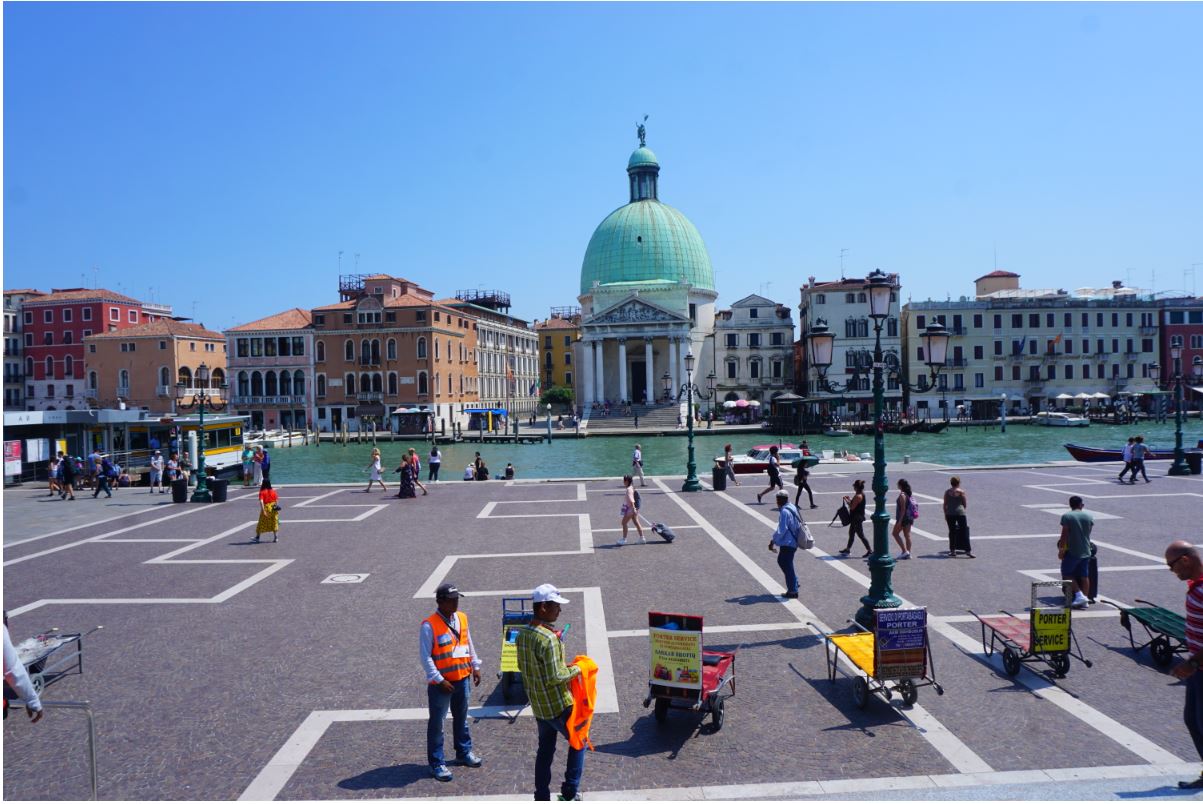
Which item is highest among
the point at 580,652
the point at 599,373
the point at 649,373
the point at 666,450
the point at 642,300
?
the point at 642,300

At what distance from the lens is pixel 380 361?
7581 centimetres

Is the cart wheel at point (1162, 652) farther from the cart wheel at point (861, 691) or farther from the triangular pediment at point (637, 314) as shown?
the triangular pediment at point (637, 314)

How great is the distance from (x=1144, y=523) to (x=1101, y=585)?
671cm

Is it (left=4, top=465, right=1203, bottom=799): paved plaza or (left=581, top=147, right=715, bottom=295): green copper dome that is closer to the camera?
(left=4, top=465, right=1203, bottom=799): paved plaza

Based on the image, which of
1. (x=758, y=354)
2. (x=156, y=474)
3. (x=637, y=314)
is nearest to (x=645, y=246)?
(x=637, y=314)

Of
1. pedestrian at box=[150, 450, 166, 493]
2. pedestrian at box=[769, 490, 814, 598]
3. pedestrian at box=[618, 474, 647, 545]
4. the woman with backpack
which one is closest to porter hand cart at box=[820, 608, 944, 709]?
pedestrian at box=[769, 490, 814, 598]

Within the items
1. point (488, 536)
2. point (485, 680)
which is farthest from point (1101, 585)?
point (488, 536)

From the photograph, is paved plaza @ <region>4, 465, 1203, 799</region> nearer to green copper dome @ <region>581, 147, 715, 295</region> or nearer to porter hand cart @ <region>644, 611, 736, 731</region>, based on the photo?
porter hand cart @ <region>644, 611, 736, 731</region>

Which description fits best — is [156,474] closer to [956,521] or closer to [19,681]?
[956,521]

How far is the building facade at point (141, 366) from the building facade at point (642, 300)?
38.7 metres

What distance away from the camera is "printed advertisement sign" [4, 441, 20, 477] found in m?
30.5

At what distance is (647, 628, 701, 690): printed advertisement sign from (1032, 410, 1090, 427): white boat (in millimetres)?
75198

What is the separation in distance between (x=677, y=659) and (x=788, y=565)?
477cm

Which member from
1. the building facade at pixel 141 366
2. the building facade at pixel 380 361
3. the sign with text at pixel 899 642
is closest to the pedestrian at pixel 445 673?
the sign with text at pixel 899 642
